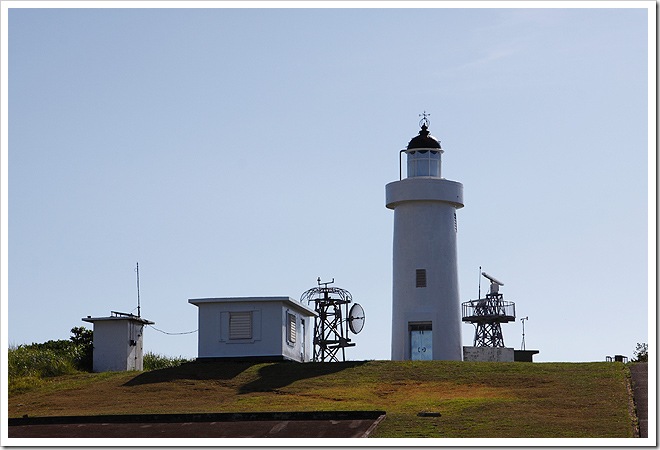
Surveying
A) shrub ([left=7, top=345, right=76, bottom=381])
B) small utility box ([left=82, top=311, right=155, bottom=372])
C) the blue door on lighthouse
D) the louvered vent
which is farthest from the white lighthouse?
shrub ([left=7, top=345, right=76, bottom=381])

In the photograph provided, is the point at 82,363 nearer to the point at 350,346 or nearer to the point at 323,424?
the point at 350,346

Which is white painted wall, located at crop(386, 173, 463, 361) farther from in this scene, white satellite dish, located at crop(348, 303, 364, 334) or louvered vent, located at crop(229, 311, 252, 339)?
louvered vent, located at crop(229, 311, 252, 339)

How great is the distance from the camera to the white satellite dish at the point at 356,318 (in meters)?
42.2

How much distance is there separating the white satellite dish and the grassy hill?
713cm

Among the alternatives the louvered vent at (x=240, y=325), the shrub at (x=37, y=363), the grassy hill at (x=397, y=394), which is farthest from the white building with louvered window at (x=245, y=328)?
the shrub at (x=37, y=363)

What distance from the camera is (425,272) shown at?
4088 centimetres

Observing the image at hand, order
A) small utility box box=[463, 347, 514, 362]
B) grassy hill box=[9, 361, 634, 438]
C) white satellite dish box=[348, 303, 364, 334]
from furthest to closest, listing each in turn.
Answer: small utility box box=[463, 347, 514, 362] → white satellite dish box=[348, 303, 364, 334] → grassy hill box=[9, 361, 634, 438]

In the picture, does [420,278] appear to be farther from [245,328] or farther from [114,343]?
[114,343]

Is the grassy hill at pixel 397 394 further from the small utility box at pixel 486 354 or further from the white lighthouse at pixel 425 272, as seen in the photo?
the small utility box at pixel 486 354

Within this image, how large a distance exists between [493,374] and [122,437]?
38.4ft

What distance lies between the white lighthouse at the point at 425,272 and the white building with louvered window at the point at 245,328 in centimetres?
460

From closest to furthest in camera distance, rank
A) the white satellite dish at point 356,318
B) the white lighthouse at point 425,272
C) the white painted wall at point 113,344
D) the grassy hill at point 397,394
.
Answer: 1. the grassy hill at point 397,394
2. the white painted wall at point 113,344
3. the white lighthouse at point 425,272
4. the white satellite dish at point 356,318

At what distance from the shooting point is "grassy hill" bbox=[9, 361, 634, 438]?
76.6ft

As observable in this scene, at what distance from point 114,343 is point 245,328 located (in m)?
Result: 4.14
